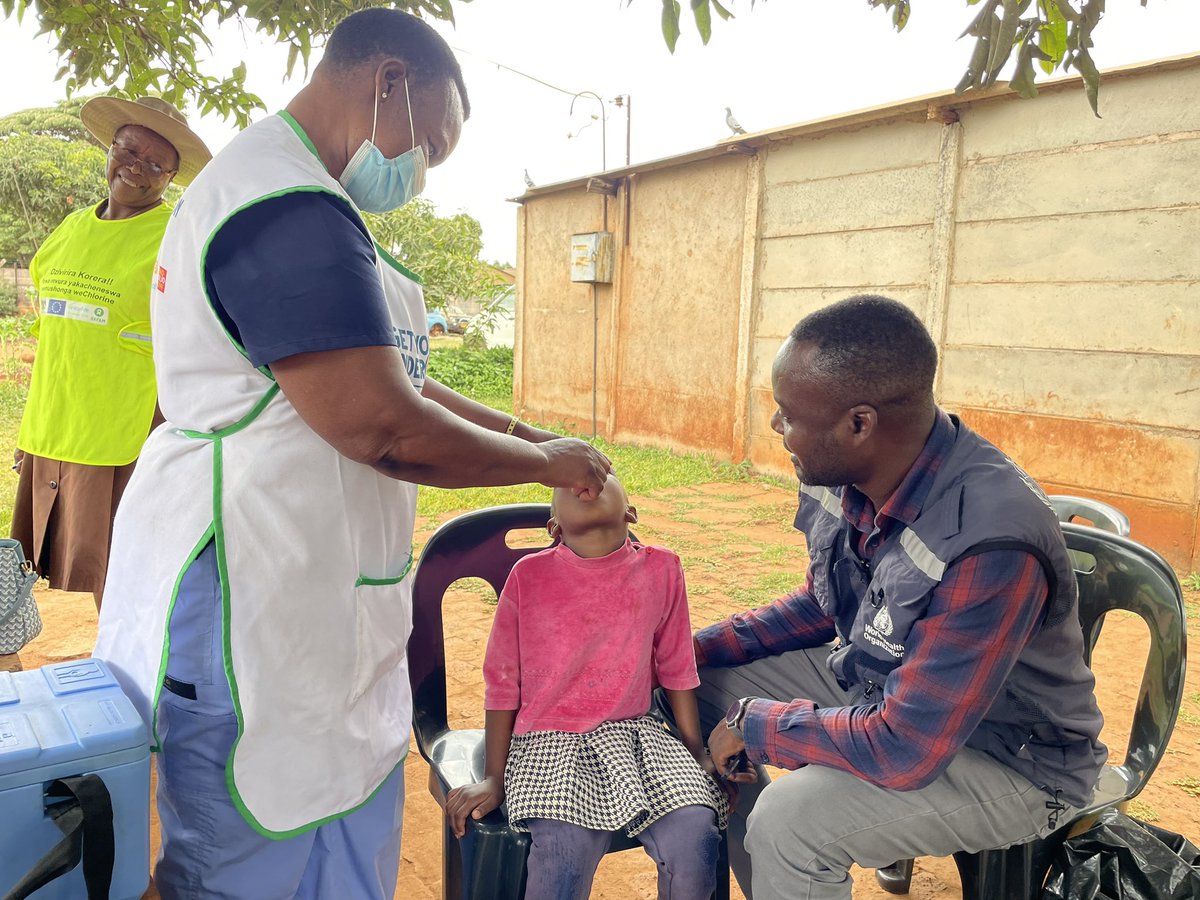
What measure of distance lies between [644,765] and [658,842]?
0.15m

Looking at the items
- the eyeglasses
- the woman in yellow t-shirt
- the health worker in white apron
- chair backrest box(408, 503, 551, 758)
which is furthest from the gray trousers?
the eyeglasses

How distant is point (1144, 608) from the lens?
1.91m

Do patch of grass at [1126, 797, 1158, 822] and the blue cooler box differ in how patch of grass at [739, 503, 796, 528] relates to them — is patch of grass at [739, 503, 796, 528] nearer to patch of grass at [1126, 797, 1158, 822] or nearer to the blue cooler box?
patch of grass at [1126, 797, 1158, 822]

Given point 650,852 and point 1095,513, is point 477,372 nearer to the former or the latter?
point 1095,513

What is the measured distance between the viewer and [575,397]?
11.1 metres

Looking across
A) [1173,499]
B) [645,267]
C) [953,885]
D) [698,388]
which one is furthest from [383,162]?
[645,267]

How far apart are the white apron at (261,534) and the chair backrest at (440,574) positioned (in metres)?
0.62

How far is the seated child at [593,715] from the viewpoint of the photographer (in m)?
1.72

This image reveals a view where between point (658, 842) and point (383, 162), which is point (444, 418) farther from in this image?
point (658, 842)

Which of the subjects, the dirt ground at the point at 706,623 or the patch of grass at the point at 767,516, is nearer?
the dirt ground at the point at 706,623

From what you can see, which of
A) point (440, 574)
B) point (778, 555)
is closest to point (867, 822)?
point (440, 574)

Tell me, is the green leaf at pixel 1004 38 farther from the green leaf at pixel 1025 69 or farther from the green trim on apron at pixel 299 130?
the green trim on apron at pixel 299 130

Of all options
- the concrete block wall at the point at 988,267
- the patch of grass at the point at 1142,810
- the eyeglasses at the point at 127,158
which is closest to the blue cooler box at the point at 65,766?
the eyeglasses at the point at 127,158

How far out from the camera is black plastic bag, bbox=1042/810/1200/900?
169cm
